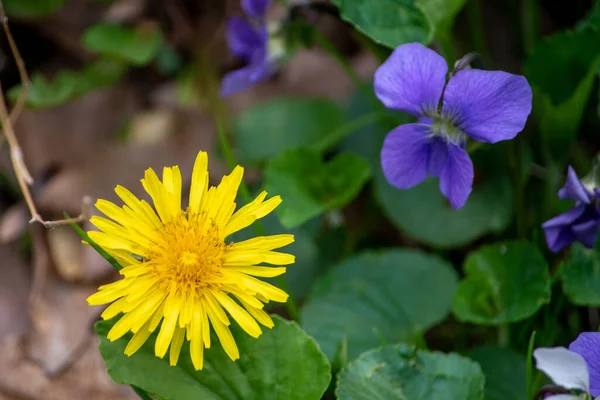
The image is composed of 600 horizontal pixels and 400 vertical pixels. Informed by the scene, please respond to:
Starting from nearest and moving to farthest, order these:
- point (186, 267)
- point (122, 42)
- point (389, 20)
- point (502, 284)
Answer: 1. point (186, 267)
2. point (389, 20)
3. point (502, 284)
4. point (122, 42)

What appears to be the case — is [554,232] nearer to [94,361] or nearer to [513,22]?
[513,22]

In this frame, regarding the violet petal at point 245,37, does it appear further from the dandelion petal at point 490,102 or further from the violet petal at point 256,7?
the dandelion petal at point 490,102

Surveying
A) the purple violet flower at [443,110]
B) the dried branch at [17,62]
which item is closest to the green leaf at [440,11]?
the purple violet flower at [443,110]

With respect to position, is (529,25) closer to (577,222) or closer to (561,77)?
(561,77)

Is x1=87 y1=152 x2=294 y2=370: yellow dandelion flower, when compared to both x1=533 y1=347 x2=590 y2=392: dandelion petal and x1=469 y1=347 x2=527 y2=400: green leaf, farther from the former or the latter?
x1=469 y1=347 x2=527 y2=400: green leaf

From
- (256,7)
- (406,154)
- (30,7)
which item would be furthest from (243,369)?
(30,7)

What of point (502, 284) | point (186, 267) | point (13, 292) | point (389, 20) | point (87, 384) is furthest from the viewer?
point (13, 292)

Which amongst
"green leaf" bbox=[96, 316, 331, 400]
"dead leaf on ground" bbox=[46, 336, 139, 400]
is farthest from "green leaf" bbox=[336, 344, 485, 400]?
"dead leaf on ground" bbox=[46, 336, 139, 400]
